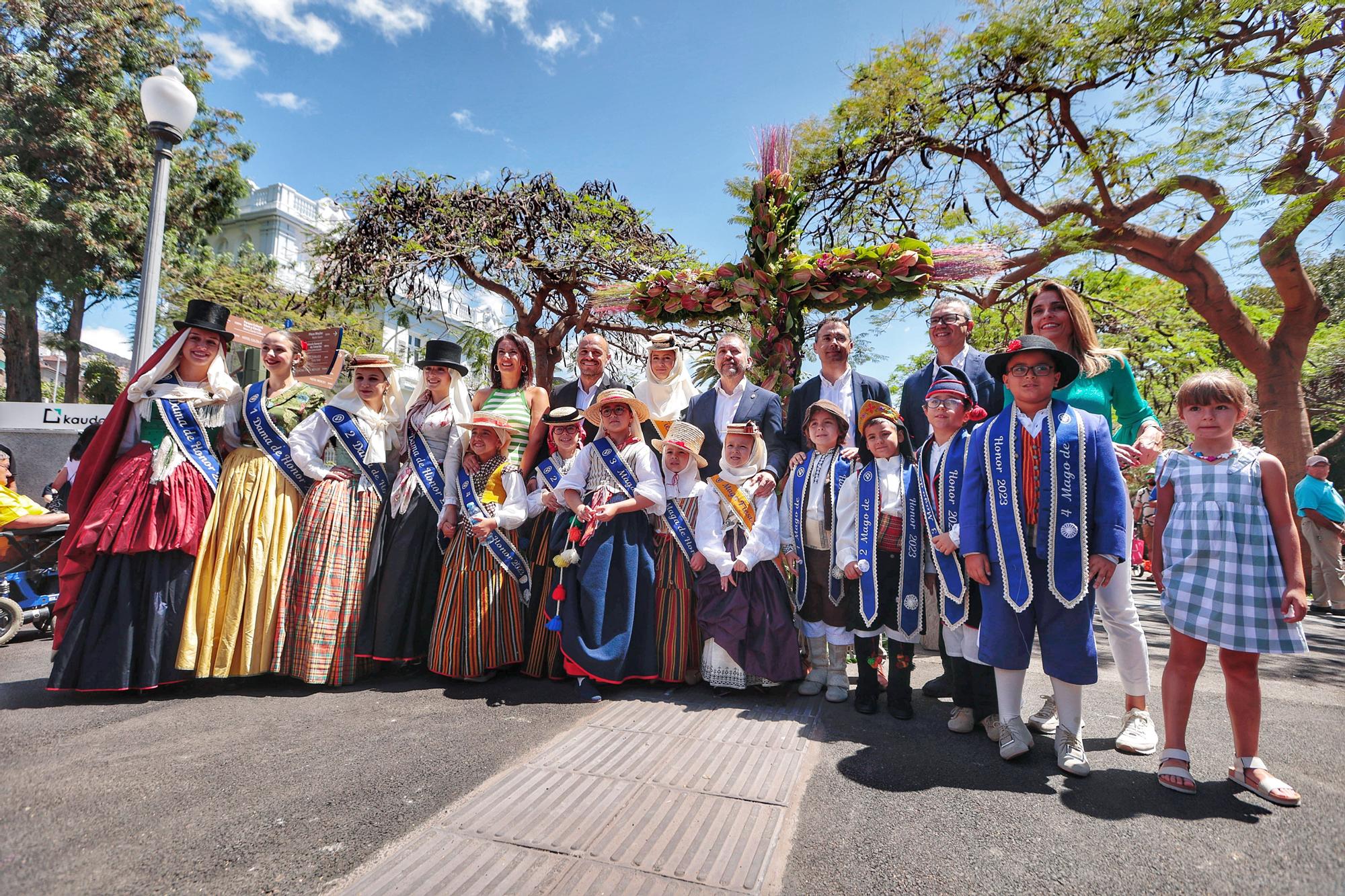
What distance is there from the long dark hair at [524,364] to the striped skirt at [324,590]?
1182 millimetres

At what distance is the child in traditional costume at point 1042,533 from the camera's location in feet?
8.60

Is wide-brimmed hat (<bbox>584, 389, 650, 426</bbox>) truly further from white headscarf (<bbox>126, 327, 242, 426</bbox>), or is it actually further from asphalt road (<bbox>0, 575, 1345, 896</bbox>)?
white headscarf (<bbox>126, 327, 242, 426</bbox>)

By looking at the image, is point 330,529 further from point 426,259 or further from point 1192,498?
point 426,259

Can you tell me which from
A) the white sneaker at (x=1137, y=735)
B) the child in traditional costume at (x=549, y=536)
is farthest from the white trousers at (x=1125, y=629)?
the child in traditional costume at (x=549, y=536)

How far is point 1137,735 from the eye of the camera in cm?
293

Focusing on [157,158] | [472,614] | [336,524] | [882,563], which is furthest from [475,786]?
[157,158]

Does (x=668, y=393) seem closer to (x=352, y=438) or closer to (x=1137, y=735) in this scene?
(x=352, y=438)

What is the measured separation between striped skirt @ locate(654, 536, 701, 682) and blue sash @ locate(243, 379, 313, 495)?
2.27 m

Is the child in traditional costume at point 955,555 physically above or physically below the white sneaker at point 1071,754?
above

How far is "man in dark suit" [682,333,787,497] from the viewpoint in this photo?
4.17 meters

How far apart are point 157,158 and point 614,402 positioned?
195 inches

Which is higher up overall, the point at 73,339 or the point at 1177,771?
the point at 73,339

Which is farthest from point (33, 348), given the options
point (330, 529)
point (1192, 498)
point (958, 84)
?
point (1192, 498)

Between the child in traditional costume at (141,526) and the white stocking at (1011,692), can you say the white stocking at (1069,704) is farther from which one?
the child in traditional costume at (141,526)
